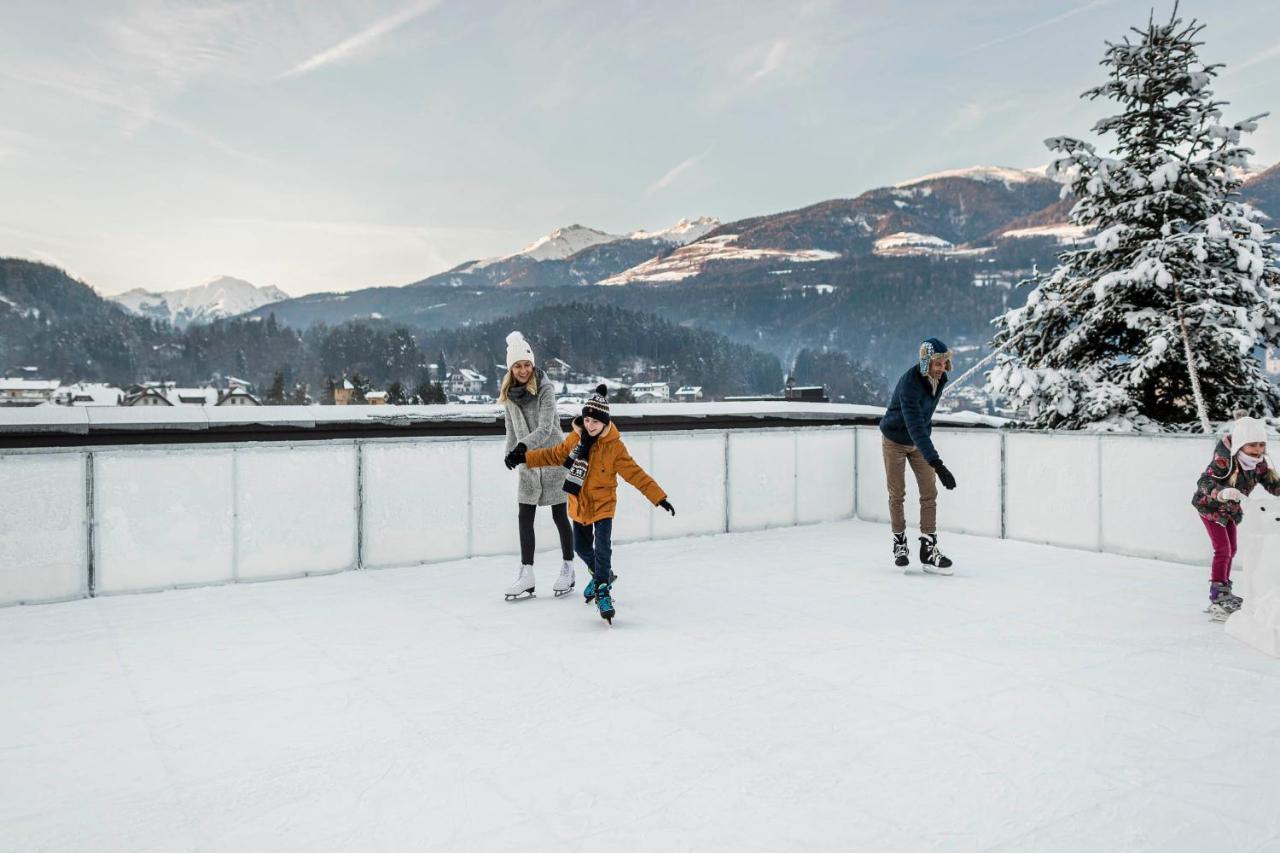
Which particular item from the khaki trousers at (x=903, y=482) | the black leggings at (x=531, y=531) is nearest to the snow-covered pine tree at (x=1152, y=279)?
the khaki trousers at (x=903, y=482)

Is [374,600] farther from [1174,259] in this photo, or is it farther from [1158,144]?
[1158,144]

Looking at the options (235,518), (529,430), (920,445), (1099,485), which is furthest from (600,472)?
(1099,485)

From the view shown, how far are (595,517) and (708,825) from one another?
299 cm

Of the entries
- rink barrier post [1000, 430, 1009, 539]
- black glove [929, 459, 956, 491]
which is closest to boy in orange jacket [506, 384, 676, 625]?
black glove [929, 459, 956, 491]

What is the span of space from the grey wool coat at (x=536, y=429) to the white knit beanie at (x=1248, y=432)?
411 centimetres

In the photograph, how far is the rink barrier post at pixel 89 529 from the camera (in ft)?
22.4

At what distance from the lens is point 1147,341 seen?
14469 mm

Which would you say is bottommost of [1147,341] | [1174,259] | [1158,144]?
[1147,341]

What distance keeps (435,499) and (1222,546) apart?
6.07m

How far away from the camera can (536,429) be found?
250 inches

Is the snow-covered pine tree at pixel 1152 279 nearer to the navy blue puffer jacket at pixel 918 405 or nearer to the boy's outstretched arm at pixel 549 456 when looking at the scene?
the navy blue puffer jacket at pixel 918 405

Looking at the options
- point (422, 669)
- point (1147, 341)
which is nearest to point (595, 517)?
point (422, 669)

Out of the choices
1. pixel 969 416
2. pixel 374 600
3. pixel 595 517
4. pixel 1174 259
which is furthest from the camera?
pixel 969 416

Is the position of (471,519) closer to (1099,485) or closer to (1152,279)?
(1099,485)
